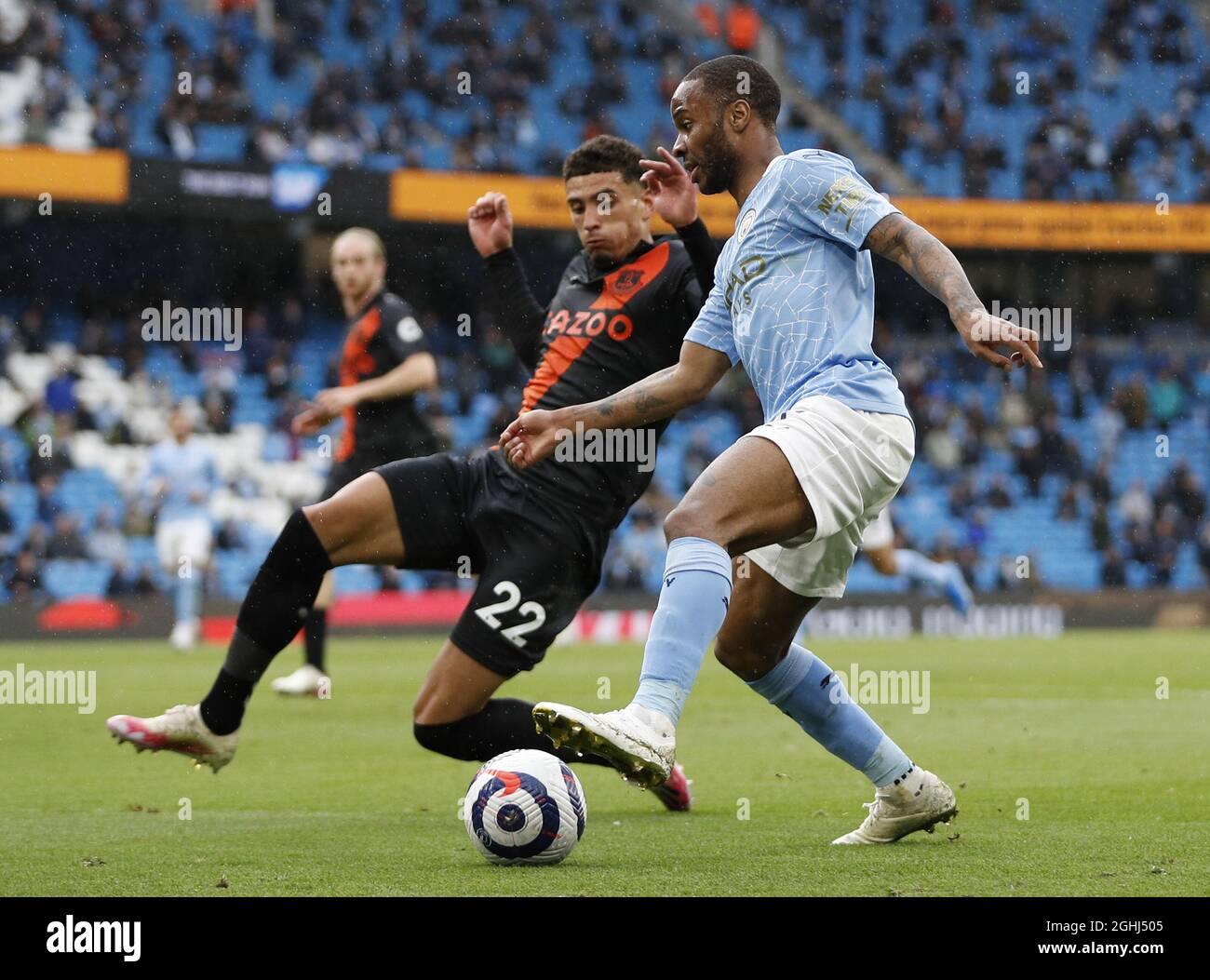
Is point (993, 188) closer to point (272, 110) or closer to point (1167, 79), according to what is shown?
point (1167, 79)

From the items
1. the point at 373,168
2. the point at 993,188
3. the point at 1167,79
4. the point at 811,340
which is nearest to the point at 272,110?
the point at 373,168

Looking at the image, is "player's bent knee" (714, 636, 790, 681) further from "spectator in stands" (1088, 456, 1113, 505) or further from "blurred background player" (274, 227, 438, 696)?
"spectator in stands" (1088, 456, 1113, 505)

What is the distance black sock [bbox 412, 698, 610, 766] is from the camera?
5.91 metres

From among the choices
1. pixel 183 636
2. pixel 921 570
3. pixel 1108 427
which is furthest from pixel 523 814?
pixel 1108 427

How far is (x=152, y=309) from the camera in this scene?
2497cm

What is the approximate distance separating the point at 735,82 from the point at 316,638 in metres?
6.36

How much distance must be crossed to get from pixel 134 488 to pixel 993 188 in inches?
591

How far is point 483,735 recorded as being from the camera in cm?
593

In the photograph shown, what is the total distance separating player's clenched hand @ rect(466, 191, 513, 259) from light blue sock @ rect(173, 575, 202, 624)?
10.3 meters

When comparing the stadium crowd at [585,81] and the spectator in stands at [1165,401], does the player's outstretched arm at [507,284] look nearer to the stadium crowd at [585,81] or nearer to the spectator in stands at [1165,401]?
the stadium crowd at [585,81]

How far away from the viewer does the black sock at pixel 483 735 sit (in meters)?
5.91

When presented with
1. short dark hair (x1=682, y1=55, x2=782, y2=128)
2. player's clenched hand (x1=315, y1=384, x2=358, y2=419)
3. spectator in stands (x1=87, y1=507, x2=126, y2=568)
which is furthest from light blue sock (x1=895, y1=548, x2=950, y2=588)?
short dark hair (x1=682, y1=55, x2=782, y2=128)

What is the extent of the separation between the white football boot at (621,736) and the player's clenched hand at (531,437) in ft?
3.49

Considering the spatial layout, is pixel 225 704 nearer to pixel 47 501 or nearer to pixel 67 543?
pixel 67 543
